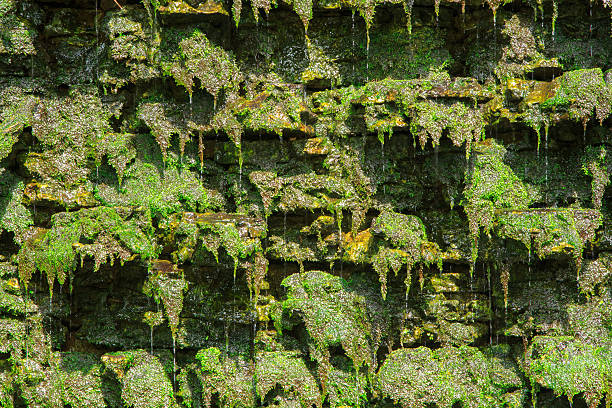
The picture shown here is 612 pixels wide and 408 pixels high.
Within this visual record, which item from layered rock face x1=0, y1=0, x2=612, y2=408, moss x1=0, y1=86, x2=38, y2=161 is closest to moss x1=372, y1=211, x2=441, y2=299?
layered rock face x1=0, y1=0, x2=612, y2=408

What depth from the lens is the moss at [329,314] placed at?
27.8 feet

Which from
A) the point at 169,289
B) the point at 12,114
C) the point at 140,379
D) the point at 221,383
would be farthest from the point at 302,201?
the point at 12,114

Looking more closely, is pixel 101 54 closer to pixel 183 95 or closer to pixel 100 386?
pixel 183 95

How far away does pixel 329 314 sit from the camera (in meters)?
8.54

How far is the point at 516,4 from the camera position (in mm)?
8977

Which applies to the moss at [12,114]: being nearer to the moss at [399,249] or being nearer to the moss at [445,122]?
the moss at [399,249]

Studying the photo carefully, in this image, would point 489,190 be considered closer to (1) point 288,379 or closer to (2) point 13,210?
(1) point 288,379

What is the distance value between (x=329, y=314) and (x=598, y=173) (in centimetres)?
460

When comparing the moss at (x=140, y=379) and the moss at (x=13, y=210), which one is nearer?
the moss at (x=140, y=379)

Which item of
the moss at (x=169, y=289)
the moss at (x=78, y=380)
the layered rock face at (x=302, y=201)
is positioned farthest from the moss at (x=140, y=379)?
the moss at (x=169, y=289)

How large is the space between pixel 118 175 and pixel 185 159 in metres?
1.07

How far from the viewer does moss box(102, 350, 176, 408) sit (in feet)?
27.0

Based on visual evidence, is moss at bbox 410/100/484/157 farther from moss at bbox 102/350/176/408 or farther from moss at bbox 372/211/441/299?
moss at bbox 102/350/176/408

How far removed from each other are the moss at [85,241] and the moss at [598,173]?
6759 millimetres
